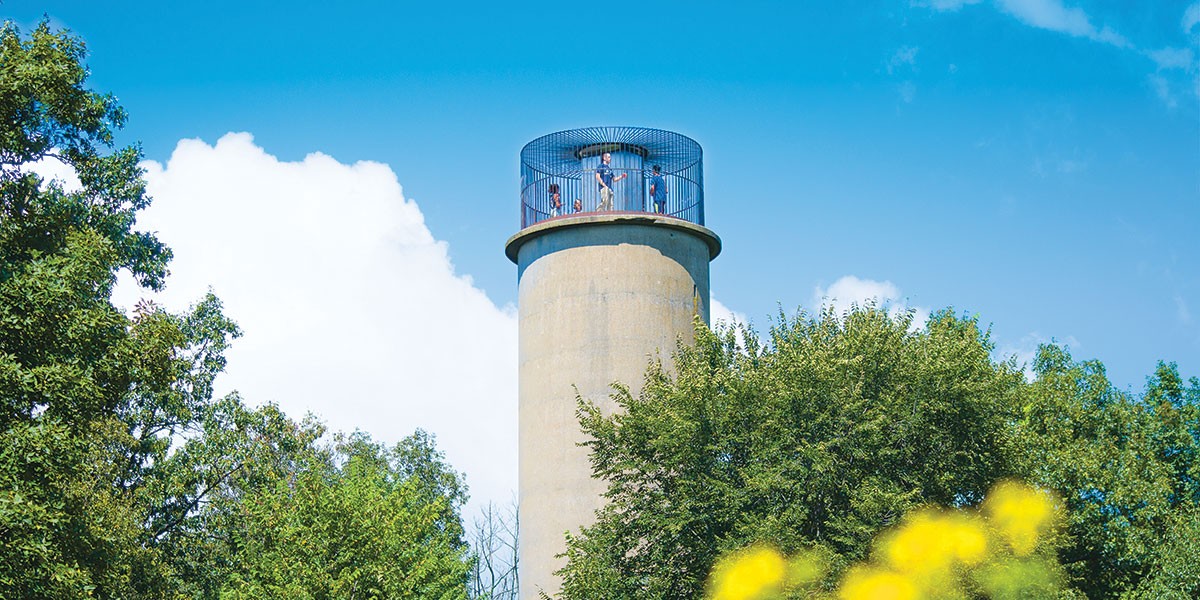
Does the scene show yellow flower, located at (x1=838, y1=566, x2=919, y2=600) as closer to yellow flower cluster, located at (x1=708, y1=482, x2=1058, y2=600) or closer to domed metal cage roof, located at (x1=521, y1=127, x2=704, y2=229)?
yellow flower cluster, located at (x1=708, y1=482, x2=1058, y2=600)

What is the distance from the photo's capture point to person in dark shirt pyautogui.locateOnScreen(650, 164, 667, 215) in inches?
1275

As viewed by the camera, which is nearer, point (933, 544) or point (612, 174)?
point (933, 544)

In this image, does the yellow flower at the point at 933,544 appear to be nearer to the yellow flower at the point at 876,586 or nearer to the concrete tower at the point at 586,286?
the yellow flower at the point at 876,586

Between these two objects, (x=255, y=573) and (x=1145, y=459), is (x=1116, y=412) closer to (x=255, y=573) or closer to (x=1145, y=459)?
(x=1145, y=459)

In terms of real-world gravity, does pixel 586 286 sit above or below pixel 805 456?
above

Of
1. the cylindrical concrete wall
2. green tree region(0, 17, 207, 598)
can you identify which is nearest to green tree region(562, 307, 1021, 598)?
the cylindrical concrete wall

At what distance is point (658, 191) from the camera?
32500 mm

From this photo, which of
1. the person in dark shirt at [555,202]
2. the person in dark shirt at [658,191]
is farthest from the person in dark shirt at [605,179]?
the person in dark shirt at [555,202]

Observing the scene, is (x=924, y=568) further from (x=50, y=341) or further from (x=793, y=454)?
(x=50, y=341)

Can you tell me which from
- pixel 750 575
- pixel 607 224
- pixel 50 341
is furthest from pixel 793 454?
pixel 50 341

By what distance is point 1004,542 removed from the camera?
26031 millimetres

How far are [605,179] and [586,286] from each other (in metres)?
2.73

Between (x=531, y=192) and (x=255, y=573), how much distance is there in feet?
36.4

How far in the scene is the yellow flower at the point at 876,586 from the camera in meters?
24.6
